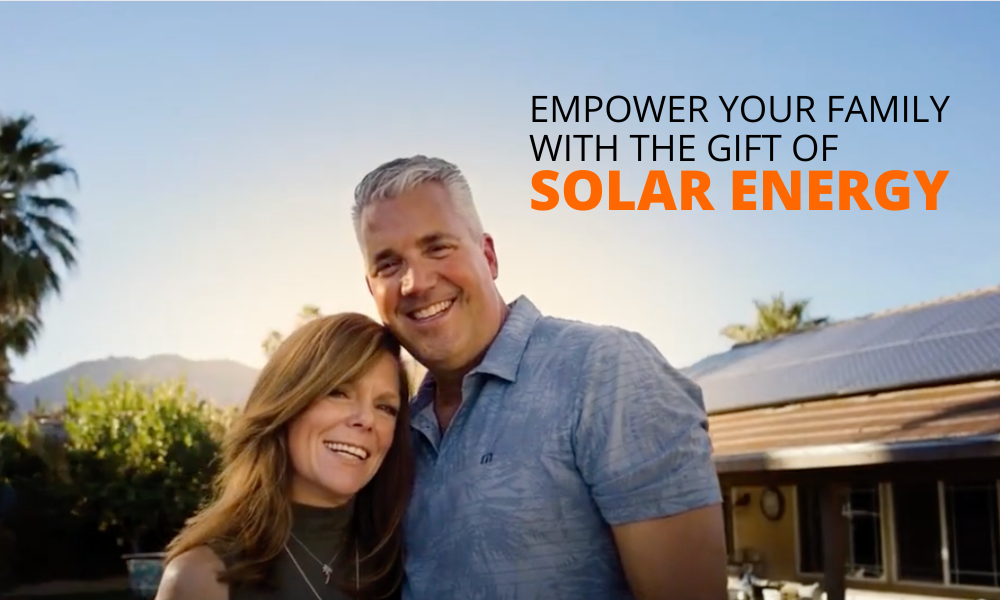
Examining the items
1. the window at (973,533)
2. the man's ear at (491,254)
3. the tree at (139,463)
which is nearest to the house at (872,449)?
the window at (973,533)

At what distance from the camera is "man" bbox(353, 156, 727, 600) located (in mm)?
2025

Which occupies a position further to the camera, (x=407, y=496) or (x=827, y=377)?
(x=827, y=377)

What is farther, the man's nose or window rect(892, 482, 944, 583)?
window rect(892, 482, 944, 583)

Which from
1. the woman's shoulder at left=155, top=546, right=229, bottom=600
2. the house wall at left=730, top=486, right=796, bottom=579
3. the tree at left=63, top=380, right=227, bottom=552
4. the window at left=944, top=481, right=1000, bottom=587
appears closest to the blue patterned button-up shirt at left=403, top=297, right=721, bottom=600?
the woman's shoulder at left=155, top=546, right=229, bottom=600

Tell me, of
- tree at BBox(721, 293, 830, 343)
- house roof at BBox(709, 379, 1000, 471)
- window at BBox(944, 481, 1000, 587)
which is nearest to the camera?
house roof at BBox(709, 379, 1000, 471)

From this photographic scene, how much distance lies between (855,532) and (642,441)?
513 inches

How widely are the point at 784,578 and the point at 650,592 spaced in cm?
1357

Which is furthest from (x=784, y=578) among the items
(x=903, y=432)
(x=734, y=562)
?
(x=903, y=432)

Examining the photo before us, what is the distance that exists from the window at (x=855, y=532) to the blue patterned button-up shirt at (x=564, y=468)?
Result: 1181 centimetres

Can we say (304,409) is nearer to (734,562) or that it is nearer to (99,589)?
(734,562)

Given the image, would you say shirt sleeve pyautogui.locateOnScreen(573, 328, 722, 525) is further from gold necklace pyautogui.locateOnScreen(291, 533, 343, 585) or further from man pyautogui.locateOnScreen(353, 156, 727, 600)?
gold necklace pyautogui.locateOnScreen(291, 533, 343, 585)

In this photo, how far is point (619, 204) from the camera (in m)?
8.18

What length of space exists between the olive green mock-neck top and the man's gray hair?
67 cm

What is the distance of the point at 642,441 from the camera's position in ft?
6.67
